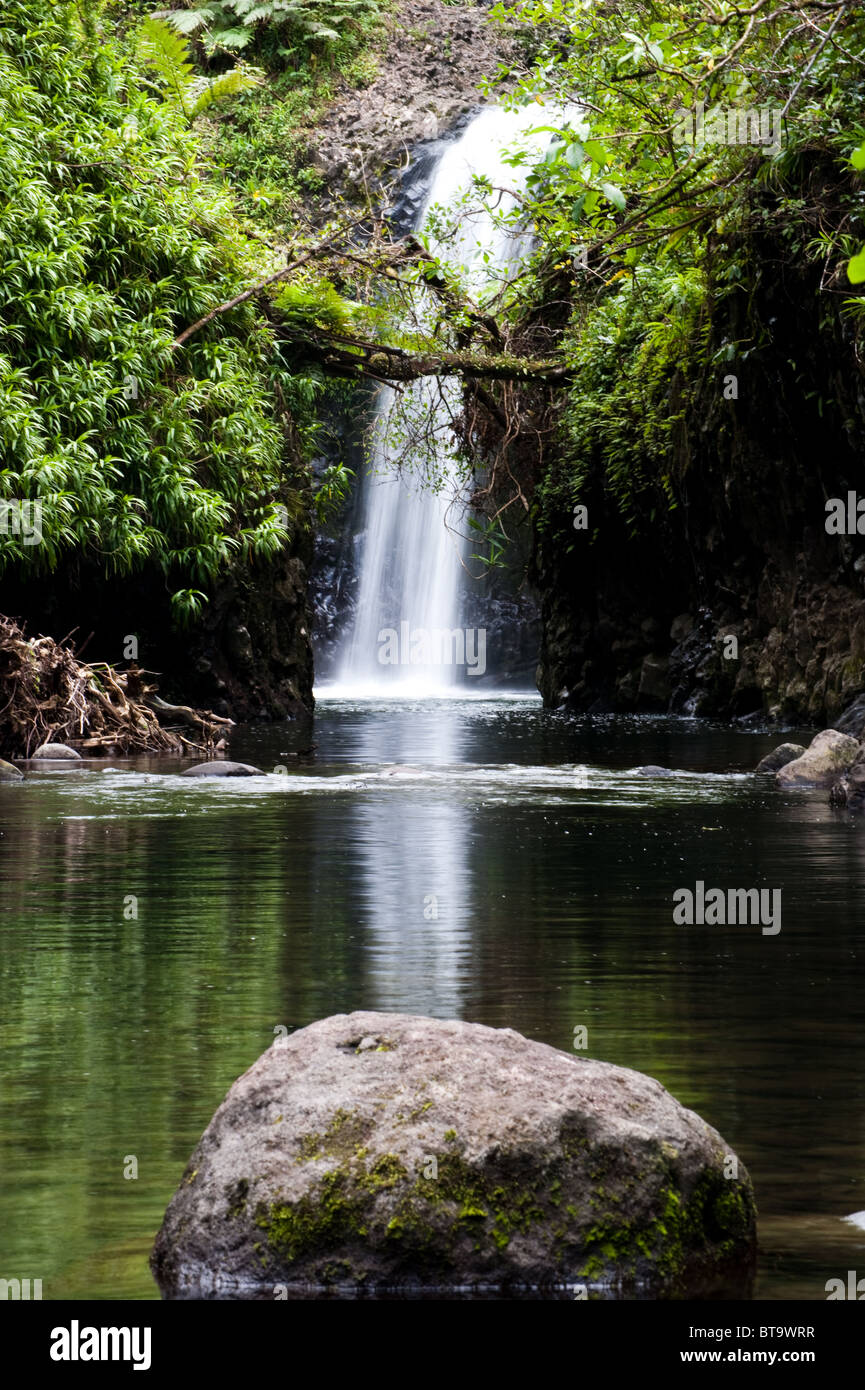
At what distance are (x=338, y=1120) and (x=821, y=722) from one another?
56.3ft

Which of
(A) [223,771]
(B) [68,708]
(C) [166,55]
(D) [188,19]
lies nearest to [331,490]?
(C) [166,55]

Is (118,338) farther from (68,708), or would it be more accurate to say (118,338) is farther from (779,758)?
(779,758)

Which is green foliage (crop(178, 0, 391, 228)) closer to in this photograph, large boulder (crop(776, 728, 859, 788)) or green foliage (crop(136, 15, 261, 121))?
green foliage (crop(136, 15, 261, 121))

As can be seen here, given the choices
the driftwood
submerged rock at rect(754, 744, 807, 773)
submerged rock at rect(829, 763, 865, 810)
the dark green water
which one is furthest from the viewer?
the driftwood

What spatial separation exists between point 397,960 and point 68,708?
1094cm

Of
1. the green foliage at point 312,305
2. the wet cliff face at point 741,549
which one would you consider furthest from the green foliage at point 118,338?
the wet cliff face at point 741,549

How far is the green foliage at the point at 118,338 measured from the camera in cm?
1762

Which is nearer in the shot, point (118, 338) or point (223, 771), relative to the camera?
point (223, 771)

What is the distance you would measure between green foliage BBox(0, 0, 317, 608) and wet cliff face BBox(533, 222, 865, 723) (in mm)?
5602

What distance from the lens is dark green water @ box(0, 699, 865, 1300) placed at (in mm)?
3686

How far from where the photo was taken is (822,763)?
43.9 ft

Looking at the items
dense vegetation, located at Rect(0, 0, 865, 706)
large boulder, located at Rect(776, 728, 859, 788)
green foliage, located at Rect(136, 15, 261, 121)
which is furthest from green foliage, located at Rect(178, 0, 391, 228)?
large boulder, located at Rect(776, 728, 859, 788)

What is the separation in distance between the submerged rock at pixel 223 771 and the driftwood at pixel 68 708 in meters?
2.51
